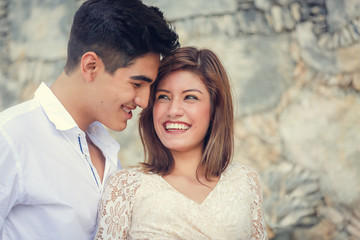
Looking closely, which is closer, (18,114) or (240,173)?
(18,114)

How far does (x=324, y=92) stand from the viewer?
3.24 meters

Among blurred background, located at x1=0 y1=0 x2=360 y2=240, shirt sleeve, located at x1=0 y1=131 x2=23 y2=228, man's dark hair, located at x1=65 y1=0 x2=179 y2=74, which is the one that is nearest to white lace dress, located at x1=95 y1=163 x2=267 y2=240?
shirt sleeve, located at x1=0 y1=131 x2=23 y2=228

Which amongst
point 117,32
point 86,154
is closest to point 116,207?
point 86,154

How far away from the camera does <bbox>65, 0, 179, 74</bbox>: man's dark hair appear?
189 centimetres

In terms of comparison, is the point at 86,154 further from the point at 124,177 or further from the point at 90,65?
the point at 90,65

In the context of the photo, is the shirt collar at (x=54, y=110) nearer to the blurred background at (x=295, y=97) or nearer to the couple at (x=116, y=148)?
the couple at (x=116, y=148)

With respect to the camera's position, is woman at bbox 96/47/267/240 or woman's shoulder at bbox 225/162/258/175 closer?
woman at bbox 96/47/267/240

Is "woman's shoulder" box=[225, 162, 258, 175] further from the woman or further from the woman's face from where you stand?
the woman's face

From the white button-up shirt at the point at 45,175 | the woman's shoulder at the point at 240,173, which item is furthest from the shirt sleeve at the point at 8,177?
the woman's shoulder at the point at 240,173

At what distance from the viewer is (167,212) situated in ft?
6.32

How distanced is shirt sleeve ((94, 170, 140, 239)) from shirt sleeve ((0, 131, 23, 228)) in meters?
0.39

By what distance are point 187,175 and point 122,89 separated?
560 millimetres

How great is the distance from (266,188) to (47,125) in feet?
6.45

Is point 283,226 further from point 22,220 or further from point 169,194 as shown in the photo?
point 22,220
